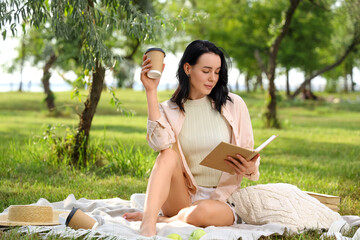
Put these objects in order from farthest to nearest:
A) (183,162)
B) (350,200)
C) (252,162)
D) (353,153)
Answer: (353,153) → (350,200) → (183,162) → (252,162)

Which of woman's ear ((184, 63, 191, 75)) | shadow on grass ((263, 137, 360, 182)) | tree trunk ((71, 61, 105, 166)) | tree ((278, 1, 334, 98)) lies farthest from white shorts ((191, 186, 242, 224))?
tree ((278, 1, 334, 98))

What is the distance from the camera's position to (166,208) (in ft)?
11.5

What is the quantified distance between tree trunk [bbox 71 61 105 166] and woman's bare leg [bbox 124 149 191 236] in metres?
2.56

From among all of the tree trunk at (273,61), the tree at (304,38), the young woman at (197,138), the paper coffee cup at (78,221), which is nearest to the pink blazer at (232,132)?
the young woman at (197,138)

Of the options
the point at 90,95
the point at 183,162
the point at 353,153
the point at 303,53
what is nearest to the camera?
the point at 183,162

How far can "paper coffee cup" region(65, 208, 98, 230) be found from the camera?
309 centimetres

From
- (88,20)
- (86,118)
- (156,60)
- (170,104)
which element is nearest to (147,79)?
(156,60)

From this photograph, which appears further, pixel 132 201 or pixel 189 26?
pixel 189 26

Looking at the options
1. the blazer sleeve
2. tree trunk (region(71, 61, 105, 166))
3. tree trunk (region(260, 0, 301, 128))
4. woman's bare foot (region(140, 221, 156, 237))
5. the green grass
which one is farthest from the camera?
tree trunk (region(260, 0, 301, 128))

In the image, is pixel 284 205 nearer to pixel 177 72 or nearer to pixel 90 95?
pixel 177 72

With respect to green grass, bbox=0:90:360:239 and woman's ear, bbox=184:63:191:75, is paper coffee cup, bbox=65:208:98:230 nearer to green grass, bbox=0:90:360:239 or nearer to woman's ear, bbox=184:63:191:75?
green grass, bbox=0:90:360:239

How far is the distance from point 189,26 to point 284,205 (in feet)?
92.2

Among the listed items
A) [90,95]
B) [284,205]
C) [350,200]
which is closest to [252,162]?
[284,205]

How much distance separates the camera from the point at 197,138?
340 centimetres
